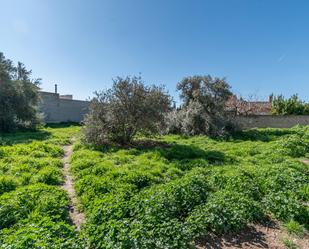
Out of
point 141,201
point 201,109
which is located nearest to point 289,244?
point 141,201

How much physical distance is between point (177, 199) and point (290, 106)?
1993 centimetres

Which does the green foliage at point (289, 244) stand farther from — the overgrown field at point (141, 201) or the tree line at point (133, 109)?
the tree line at point (133, 109)

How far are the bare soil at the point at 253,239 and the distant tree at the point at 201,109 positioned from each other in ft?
31.1

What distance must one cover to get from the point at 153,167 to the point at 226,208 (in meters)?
3.02

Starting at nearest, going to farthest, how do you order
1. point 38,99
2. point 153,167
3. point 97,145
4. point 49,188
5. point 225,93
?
point 49,188, point 153,167, point 97,145, point 225,93, point 38,99

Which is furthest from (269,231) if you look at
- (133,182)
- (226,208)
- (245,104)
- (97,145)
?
(245,104)

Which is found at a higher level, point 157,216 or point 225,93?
point 225,93

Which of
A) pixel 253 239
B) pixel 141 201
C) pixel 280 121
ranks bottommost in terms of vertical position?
pixel 253 239

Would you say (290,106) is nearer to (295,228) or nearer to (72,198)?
(295,228)

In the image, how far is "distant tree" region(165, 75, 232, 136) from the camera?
13562 mm

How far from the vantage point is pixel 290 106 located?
20.6 metres

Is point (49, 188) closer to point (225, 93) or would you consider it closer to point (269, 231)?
point (269, 231)

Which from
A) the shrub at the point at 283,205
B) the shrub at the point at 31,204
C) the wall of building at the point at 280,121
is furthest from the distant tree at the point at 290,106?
the shrub at the point at 31,204

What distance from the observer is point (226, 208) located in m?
3.78
